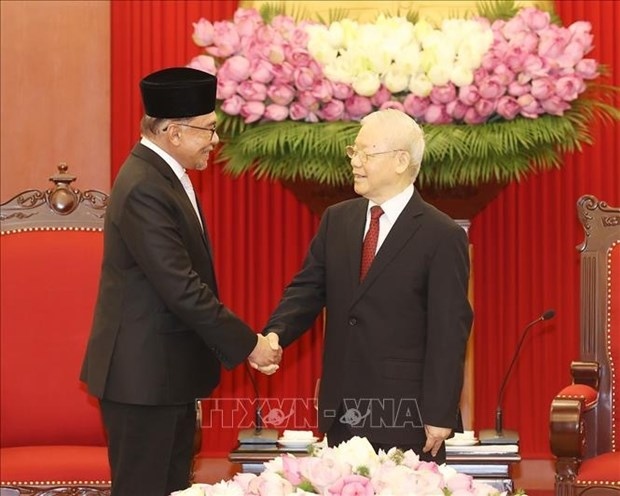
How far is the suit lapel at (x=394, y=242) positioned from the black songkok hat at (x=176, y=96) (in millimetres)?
611

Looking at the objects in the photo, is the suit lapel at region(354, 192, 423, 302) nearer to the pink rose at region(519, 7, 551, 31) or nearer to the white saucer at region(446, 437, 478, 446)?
the white saucer at region(446, 437, 478, 446)

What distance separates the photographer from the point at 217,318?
131 inches

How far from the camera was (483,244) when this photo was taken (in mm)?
5098

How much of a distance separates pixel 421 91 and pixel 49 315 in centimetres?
144

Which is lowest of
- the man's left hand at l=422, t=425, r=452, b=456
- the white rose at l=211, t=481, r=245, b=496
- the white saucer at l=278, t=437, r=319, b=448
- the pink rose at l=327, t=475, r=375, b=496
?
the white saucer at l=278, t=437, r=319, b=448

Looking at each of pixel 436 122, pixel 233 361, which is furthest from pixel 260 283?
pixel 233 361

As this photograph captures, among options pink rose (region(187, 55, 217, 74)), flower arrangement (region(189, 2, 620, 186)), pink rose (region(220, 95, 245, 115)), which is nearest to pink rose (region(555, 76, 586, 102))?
flower arrangement (region(189, 2, 620, 186))

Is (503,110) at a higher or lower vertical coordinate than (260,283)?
higher

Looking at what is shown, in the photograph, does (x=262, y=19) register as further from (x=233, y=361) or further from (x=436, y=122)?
(x=233, y=361)

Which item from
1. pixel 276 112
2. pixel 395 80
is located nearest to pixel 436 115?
pixel 395 80

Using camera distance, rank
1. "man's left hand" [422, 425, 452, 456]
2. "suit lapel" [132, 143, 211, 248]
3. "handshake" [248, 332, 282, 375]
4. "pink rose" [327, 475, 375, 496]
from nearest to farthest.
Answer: "pink rose" [327, 475, 375, 496]
"man's left hand" [422, 425, 452, 456]
"suit lapel" [132, 143, 211, 248]
"handshake" [248, 332, 282, 375]

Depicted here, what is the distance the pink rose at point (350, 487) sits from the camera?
2135mm

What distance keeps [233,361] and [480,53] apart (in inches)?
54.2

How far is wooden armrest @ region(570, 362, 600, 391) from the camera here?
14.0 ft
